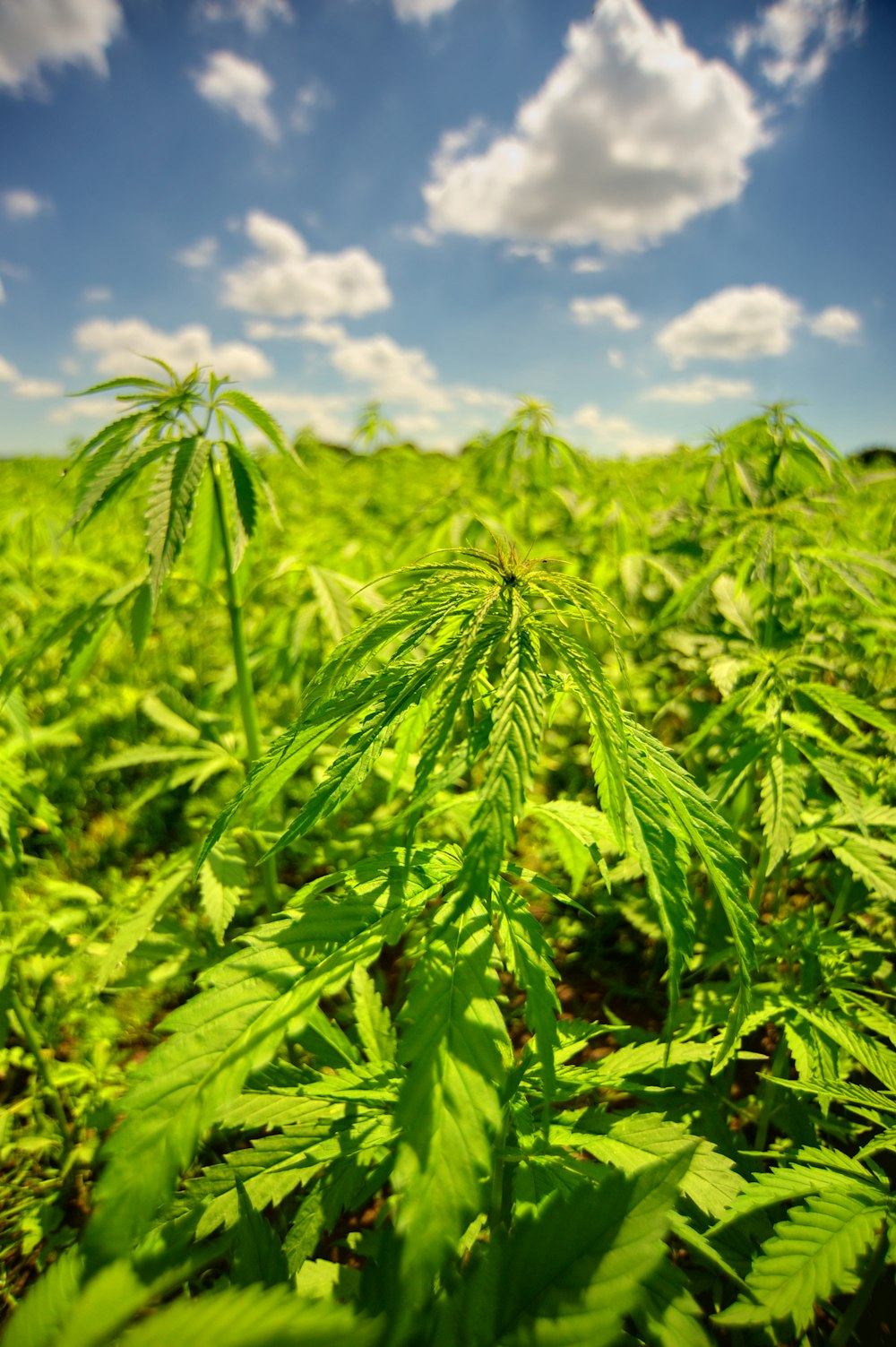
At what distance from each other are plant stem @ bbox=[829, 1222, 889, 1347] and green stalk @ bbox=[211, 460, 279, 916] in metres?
1.32

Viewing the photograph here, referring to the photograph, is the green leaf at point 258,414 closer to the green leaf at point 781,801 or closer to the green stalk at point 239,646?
the green stalk at point 239,646

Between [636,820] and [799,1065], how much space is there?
1.05m

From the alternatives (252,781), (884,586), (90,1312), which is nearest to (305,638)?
(252,781)

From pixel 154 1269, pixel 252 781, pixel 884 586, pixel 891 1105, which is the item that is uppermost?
pixel 884 586

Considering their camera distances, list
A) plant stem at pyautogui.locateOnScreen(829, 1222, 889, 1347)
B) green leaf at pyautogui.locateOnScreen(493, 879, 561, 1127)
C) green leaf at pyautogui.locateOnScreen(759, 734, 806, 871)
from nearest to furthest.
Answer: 1. green leaf at pyautogui.locateOnScreen(493, 879, 561, 1127)
2. plant stem at pyautogui.locateOnScreen(829, 1222, 889, 1347)
3. green leaf at pyautogui.locateOnScreen(759, 734, 806, 871)

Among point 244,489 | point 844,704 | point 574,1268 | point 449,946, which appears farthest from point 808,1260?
point 244,489

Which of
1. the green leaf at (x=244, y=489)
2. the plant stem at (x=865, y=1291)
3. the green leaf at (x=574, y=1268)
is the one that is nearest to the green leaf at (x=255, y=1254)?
the green leaf at (x=574, y=1268)

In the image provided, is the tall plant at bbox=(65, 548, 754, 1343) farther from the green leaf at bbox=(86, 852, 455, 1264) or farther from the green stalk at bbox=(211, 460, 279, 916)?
the green stalk at bbox=(211, 460, 279, 916)

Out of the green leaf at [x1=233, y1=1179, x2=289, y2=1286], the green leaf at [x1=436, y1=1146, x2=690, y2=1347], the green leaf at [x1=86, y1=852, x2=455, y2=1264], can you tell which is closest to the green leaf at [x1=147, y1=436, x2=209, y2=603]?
the green leaf at [x1=86, y1=852, x2=455, y2=1264]

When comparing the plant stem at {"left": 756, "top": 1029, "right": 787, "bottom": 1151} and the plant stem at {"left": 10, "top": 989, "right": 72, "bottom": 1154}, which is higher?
the plant stem at {"left": 756, "top": 1029, "right": 787, "bottom": 1151}

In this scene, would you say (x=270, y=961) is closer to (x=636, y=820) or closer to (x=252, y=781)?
(x=252, y=781)

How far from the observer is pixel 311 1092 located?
1056 mm

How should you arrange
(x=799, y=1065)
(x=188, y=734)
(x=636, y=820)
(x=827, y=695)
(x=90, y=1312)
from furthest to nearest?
(x=188, y=734) → (x=827, y=695) → (x=799, y=1065) → (x=636, y=820) → (x=90, y=1312)

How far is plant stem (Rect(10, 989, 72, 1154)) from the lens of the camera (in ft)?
5.82
